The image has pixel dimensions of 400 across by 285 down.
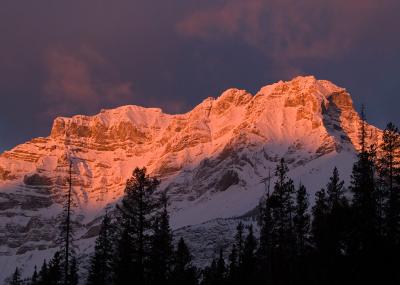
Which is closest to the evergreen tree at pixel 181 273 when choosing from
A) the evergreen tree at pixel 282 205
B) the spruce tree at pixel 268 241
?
the spruce tree at pixel 268 241

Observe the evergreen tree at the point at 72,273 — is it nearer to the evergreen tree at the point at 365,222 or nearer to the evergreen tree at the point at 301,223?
the evergreen tree at the point at 301,223

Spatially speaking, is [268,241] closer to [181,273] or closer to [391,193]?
[391,193]

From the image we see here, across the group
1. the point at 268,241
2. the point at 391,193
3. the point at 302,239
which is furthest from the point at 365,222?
the point at 302,239

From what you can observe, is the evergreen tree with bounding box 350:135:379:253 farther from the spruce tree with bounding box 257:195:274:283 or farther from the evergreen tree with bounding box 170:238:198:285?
the evergreen tree with bounding box 170:238:198:285

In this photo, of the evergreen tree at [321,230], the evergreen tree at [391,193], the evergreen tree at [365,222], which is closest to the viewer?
the evergreen tree at [365,222]

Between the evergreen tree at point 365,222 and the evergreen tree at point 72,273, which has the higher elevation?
the evergreen tree at point 365,222

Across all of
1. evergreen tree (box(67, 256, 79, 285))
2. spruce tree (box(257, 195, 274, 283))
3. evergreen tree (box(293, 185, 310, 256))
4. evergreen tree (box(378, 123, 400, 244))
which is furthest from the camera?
evergreen tree (box(293, 185, 310, 256))

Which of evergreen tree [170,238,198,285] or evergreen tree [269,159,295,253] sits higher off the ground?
evergreen tree [269,159,295,253]

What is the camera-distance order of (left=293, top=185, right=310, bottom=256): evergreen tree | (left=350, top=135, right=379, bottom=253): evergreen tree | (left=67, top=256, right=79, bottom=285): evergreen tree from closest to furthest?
(left=350, top=135, right=379, bottom=253): evergreen tree < (left=67, top=256, right=79, bottom=285): evergreen tree < (left=293, top=185, right=310, bottom=256): evergreen tree

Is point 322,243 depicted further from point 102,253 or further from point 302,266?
point 102,253

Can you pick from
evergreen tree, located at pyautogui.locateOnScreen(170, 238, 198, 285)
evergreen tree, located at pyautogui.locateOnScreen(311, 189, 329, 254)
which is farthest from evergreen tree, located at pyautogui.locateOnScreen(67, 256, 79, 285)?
evergreen tree, located at pyautogui.locateOnScreen(311, 189, 329, 254)

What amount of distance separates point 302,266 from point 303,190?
12126mm

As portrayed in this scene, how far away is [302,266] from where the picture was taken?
70.0 metres

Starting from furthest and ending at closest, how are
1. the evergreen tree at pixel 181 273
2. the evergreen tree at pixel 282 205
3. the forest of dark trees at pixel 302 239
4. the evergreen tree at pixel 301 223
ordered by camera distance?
the evergreen tree at pixel 181 273 → the evergreen tree at pixel 301 223 → the evergreen tree at pixel 282 205 → the forest of dark trees at pixel 302 239
